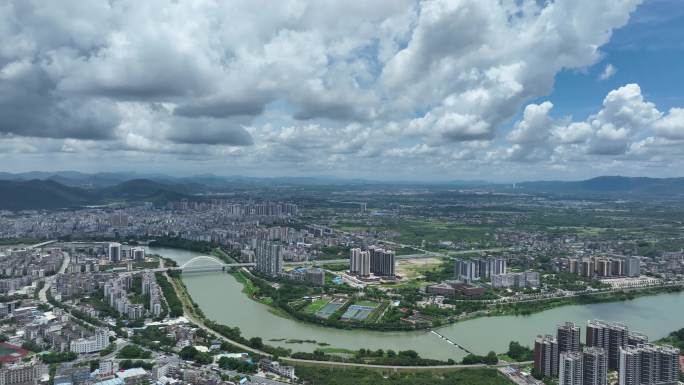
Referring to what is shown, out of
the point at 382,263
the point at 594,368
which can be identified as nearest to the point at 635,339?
the point at 594,368

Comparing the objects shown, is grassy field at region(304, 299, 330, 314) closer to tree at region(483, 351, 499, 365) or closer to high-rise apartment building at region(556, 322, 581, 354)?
tree at region(483, 351, 499, 365)

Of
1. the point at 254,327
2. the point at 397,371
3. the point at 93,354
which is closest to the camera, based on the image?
the point at 397,371

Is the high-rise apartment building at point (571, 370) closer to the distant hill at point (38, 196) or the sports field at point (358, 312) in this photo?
the sports field at point (358, 312)

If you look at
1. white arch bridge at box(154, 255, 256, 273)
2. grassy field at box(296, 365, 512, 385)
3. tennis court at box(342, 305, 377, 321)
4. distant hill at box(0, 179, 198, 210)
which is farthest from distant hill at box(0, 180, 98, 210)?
grassy field at box(296, 365, 512, 385)

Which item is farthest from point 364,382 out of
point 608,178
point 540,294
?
point 608,178

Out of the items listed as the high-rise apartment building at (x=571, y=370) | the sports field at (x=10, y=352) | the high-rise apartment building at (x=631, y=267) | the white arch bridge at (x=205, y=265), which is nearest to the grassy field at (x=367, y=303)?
the high-rise apartment building at (x=571, y=370)

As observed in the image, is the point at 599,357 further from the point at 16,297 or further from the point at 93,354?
the point at 16,297

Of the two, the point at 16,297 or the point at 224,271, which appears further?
the point at 224,271
